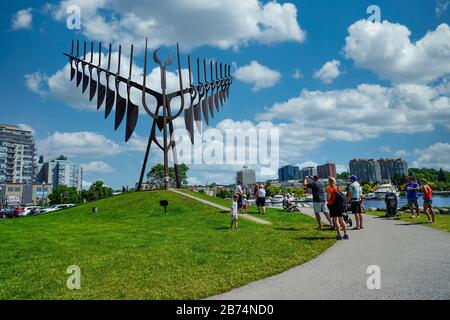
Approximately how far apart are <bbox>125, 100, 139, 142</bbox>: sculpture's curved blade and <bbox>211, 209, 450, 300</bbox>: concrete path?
2405cm

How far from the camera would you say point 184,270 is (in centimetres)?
684

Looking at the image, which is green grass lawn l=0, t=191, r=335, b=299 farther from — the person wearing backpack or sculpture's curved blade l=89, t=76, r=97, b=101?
sculpture's curved blade l=89, t=76, r=97, b=101

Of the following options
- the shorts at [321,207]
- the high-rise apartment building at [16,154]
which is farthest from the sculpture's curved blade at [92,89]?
the high-rise apartment building at [16,154]

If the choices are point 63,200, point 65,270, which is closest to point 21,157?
point 63,200

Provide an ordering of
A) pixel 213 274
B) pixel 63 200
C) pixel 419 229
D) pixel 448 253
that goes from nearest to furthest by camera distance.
→ pixel 213 274 < pixel 448 253 < pixel 419 229 < pixel 63 200

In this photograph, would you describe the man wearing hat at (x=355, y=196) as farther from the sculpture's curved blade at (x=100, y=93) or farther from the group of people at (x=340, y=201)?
the sculpture's curved blade at (x=100, y=93)

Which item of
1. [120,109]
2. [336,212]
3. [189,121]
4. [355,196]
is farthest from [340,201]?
[120,109]

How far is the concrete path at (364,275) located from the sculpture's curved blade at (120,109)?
24573 millimetres

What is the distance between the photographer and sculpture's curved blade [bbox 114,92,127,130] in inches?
1164

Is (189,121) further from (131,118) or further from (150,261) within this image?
(150,261)

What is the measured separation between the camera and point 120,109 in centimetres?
2962
